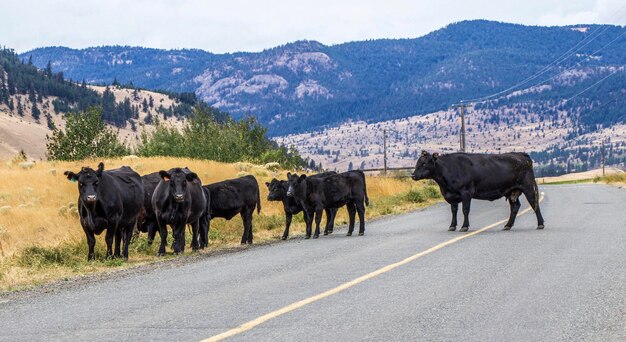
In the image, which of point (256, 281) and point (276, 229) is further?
point (276, 229)

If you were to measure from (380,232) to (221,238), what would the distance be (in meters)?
3.86

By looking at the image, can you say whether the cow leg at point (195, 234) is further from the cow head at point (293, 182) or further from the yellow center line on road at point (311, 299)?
the yellow center line on road at point (311, 299)

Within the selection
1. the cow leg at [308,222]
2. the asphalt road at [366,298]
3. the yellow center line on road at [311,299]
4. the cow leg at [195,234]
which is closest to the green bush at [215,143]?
the cow leg at [308,222]

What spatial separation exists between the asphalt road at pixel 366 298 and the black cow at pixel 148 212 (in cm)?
332

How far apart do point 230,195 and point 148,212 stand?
1.91 meters

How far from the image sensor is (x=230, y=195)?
64.9 ft

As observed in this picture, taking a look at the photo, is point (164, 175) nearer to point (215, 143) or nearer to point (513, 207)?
point (513, 207)

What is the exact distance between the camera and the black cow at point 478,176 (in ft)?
69.2

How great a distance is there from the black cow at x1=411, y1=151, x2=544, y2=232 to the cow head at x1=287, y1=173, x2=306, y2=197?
9.61 ft

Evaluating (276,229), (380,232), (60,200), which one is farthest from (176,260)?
(60,200)

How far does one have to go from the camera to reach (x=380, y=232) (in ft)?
68.3

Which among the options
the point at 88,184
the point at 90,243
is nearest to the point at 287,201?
the point at 90,243

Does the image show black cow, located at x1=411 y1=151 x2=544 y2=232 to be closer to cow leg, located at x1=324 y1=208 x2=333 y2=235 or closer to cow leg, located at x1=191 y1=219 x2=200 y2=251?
cow leg, located at x1=324 y1=208 x2=333 y2=235

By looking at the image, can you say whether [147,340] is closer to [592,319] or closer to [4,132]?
[592,319]
